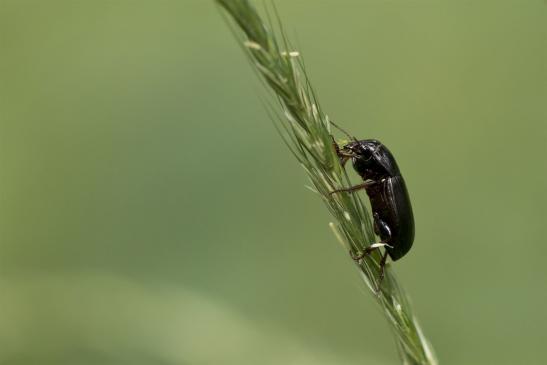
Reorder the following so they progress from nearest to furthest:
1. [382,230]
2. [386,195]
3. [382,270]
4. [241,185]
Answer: [382,270] → [382,230] → [386,195] → [241,185]

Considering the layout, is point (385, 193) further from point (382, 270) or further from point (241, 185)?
point (241, 185)

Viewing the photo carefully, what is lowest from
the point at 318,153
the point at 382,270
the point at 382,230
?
the point at 382,230

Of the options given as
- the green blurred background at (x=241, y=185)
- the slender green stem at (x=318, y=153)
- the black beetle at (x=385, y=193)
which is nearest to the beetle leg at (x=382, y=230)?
the black beetle at (x=385, y=193)

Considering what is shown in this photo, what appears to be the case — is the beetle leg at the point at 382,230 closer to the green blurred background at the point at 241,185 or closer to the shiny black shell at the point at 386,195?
the shiny black shell at the point at 386,195

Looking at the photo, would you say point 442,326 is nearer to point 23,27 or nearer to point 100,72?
point 100,72

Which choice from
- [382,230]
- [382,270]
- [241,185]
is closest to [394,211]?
[382,230]

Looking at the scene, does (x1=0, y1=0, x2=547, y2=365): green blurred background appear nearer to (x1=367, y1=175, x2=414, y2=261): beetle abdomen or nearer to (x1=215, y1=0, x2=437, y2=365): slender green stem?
(x1=367, y1=175, x2=414, y2=261): beetle abdomen
